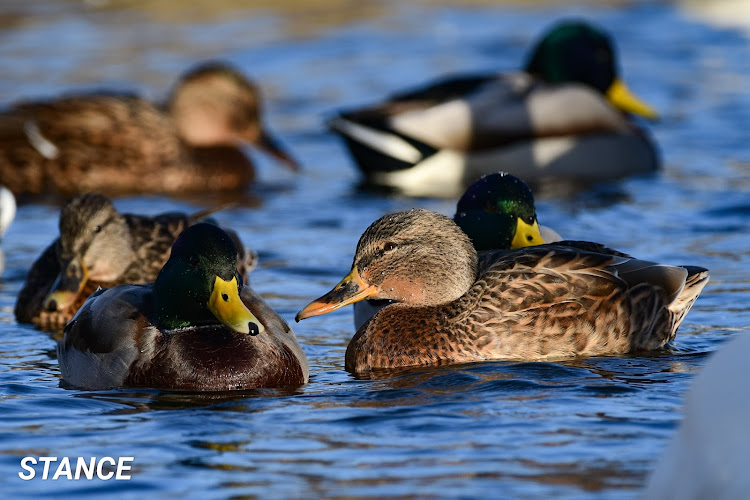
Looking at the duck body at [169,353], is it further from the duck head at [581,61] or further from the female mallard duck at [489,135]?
the duck head at [581,61]

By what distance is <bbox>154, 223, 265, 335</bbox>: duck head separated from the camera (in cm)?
682

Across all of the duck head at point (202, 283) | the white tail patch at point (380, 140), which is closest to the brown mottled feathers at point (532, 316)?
the duck head at point (202, 283)

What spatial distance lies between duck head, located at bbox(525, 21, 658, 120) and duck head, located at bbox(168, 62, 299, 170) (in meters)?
2.47

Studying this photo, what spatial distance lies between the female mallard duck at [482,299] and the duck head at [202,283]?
1.94ft

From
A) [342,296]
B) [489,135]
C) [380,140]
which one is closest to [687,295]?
[342,296]

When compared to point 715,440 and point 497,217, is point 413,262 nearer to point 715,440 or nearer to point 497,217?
point 497,217

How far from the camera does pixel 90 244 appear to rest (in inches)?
340

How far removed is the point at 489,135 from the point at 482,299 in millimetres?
5230

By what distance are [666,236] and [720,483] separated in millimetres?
6493

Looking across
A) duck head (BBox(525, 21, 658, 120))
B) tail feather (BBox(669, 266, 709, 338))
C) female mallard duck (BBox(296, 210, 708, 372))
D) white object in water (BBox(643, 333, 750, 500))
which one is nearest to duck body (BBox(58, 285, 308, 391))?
female mallard duck (BBox(296, 210, 708, 372))

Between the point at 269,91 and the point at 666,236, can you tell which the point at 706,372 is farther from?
the point at 269,91

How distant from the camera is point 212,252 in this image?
685 cm

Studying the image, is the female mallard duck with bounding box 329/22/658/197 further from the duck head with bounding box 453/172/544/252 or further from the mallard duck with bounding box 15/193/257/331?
the duck head with bounding box 453/172/544/252

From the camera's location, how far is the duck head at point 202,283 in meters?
6.82
